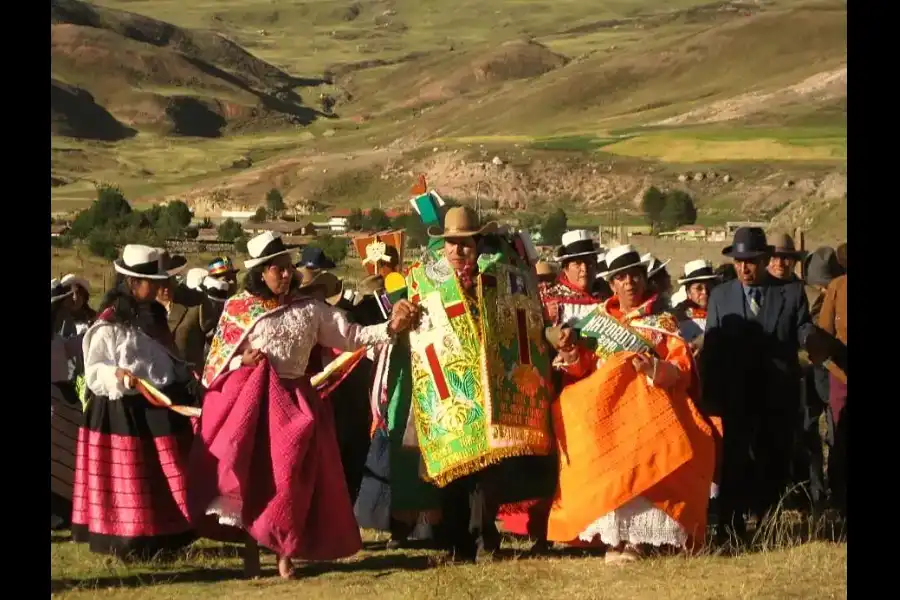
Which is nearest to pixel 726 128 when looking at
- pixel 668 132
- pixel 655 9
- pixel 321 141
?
pixel 668 132

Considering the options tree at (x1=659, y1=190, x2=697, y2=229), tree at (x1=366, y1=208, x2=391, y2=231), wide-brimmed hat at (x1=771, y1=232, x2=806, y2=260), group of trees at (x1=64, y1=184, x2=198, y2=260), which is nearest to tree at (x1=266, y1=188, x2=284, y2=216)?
group of trees at (x1=64, y1=184, x2=198, y2=260)

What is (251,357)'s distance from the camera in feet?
28.2

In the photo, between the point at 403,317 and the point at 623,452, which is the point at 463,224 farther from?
the point at 623,452

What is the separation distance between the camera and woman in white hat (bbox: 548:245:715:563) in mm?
8602

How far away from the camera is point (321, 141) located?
104m

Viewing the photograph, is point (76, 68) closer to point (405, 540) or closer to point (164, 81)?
point (164, 81)

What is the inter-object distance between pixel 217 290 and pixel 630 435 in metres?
4.18

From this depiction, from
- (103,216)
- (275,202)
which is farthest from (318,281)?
(275,202)

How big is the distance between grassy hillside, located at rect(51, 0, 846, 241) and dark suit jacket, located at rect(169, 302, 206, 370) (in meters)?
28.6

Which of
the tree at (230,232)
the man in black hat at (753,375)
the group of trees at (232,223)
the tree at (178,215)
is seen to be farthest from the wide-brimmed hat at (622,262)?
the tree at (178,215)

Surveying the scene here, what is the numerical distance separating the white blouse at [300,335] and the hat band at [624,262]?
1290 mm

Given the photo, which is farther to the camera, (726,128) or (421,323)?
(726,128)

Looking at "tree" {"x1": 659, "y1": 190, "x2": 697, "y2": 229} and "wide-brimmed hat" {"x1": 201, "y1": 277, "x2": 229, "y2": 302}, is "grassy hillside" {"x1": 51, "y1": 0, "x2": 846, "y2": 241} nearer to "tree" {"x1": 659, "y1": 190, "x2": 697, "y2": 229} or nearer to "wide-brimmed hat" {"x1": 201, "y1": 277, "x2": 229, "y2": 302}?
"tree" {"x1": 659, "y1": 190, "x2": 697, "y2": 229}
